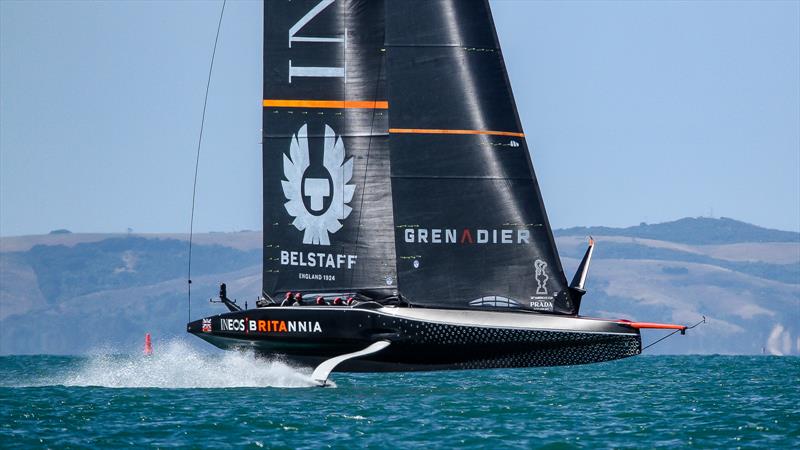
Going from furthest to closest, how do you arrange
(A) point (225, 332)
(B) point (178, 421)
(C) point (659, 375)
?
(C) point (659, 375) < (A) point (225, 332) < (B) point (178, 421)

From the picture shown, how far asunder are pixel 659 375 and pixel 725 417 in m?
17.2

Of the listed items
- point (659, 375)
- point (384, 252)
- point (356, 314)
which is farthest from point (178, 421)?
point (659, 375)

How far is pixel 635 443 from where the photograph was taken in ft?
77.9

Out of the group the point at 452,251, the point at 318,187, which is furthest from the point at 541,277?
the point at 318,187

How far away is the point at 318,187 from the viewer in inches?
1345

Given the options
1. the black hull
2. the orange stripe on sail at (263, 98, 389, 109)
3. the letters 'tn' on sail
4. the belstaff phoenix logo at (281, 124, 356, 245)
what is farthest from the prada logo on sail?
the orange stripe on sail at (263, 98, 389, 109)

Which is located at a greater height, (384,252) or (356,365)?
(384,252)

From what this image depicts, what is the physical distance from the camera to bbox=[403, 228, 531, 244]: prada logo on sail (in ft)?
106

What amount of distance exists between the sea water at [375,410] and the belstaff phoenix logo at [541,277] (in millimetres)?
2241

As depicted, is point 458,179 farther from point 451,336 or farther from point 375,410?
point 375,410

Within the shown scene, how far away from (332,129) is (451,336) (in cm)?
565

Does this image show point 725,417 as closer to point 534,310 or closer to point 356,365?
point 534,310

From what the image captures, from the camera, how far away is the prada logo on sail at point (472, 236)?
32.2 m

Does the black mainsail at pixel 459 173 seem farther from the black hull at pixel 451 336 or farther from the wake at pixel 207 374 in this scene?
the wake at pixel 207 374
